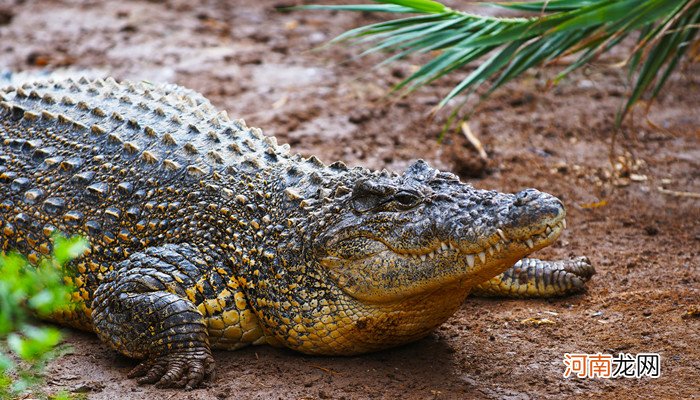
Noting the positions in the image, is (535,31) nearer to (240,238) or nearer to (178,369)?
(240,238)

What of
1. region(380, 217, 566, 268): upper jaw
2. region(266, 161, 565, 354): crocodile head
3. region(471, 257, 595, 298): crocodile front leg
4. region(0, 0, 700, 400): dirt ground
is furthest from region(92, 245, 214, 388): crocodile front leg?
region(471, 257, 595, 298): crocodile front leg

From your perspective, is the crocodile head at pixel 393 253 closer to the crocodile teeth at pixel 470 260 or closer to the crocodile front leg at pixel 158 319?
the crocodile teeth at pixel 470 260

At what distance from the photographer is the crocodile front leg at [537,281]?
535 centimetres

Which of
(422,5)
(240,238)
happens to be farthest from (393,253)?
(422,5)

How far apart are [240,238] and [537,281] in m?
2.03

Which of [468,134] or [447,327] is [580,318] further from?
[468,134]

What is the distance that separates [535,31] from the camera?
5918 millimetres

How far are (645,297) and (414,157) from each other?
10.2 feet

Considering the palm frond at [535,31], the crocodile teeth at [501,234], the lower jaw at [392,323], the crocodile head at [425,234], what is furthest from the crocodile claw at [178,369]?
the palm frond at [535,31]

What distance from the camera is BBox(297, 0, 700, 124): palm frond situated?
5.66 meters

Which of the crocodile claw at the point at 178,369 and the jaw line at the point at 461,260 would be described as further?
the crocodile claw at the point at 178,369

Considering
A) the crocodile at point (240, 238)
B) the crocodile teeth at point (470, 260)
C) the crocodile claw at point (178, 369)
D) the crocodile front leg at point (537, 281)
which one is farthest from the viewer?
the crocodile front leg at point (537, 281)

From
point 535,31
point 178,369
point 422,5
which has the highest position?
point 422,5

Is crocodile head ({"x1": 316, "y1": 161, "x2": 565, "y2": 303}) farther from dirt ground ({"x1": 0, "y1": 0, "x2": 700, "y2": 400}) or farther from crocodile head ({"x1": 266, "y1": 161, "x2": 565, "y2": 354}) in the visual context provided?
dirt ground ({"x1": 0, "y1": 0, "x2": 700, "y2": 400})
